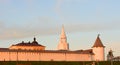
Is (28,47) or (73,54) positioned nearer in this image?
(73,54)

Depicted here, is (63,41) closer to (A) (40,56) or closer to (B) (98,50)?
(B) (98,50)

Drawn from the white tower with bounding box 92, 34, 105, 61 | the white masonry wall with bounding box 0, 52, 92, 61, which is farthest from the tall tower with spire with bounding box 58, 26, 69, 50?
the white masonry wall with bounding box 0, 52, 92, 61

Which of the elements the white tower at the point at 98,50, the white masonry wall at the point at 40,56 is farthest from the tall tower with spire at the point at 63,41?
the white masonry wall at the point at 40,56

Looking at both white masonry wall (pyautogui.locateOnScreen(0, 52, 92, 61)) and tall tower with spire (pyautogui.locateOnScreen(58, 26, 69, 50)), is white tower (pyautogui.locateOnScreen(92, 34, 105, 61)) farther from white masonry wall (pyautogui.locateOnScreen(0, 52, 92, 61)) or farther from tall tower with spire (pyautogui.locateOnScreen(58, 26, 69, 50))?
tall tower with spire (pyautogui.locateOnScreen(58, 26, 69, 50))

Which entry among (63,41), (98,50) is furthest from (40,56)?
(63,41)

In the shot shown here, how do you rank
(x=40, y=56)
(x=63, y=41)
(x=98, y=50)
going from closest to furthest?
(x=40, y=56), (x=98, y=50), (x=63, y=41)

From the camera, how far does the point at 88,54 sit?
94.6 metres

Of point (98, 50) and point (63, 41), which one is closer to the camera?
point (98, 50)

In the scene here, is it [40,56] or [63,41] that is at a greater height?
[63,41]

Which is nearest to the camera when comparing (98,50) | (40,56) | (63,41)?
(40,56)

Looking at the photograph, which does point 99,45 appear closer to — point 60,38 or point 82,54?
point 82,54

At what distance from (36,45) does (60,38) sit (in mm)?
7247

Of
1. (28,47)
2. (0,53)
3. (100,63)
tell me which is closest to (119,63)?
(100,63)

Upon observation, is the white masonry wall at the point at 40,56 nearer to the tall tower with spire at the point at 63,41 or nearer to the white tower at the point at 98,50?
the white tower at the point at 98,50
